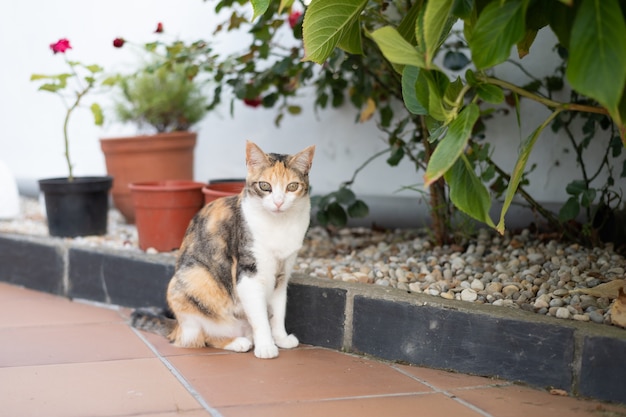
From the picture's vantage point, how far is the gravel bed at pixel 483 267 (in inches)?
91.7

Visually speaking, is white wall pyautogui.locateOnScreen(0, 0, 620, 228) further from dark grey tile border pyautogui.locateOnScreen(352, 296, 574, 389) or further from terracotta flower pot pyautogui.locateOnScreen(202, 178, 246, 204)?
dark grey tile border pyautogui.locateOnScreen(352, 296, 574, 389)

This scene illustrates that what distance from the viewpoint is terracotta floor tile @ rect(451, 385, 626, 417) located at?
196 centimetres

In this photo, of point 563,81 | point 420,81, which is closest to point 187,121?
point 563,81

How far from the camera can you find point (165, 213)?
11.1 feet

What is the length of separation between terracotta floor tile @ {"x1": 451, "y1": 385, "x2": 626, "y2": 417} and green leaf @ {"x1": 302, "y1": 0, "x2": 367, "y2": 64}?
1023mm

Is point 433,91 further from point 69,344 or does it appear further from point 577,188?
point 69,344

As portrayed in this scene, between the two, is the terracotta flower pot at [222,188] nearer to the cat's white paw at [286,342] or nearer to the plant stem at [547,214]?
the cat's white paw at [286,342]

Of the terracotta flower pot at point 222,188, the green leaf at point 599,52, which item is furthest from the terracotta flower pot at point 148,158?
Result: the green leaf at point 599,52

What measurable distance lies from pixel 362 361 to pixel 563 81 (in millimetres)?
1516

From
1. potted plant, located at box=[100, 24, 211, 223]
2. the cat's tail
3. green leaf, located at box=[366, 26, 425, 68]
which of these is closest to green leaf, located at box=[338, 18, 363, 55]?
green leaf, located at box=[366, 26, 425, 68]

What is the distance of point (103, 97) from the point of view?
5480 mm

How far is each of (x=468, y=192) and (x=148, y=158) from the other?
275 cm

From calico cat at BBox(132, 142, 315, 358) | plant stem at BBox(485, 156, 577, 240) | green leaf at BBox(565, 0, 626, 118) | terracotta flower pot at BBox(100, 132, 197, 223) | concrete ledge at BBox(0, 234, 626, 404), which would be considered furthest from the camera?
terracotta flower pot at BBox(100, 132, 197, 223)

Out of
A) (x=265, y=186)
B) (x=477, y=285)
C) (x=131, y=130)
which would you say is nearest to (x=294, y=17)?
(x=265, y=186)
